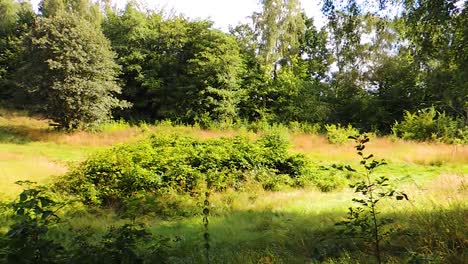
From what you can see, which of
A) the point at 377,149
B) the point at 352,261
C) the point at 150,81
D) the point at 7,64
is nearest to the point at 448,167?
the point at 377,149

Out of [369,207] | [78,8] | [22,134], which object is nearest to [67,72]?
[22,134]

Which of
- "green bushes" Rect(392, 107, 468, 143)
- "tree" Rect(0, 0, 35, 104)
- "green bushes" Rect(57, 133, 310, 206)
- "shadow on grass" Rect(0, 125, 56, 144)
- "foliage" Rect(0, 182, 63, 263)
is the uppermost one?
"tree" Rect(0, 0, 35, 104)

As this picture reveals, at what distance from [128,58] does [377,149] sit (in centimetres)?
2149

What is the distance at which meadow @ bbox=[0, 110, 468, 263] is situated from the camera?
4239mm

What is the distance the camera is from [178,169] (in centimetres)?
1062

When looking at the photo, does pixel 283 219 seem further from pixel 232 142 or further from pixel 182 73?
pixel 182 73

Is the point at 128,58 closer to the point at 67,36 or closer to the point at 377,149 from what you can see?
the point at 67,36

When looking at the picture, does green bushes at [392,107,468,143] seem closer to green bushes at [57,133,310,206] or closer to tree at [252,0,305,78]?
tree at [252,0,305,78]

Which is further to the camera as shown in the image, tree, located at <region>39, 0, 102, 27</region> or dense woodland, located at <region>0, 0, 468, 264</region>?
tree, located at <region>39, 0, 102, 27</region>

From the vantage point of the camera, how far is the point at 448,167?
1453 centimetres

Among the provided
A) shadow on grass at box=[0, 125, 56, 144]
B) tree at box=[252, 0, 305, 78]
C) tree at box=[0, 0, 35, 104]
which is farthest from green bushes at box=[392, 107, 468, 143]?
tree at box=[0, 0, 35, 104]

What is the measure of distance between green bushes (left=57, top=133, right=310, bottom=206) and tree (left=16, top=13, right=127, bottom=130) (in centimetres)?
1156

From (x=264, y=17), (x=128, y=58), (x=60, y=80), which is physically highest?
(x=264, y=17)

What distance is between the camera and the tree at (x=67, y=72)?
874 inches
